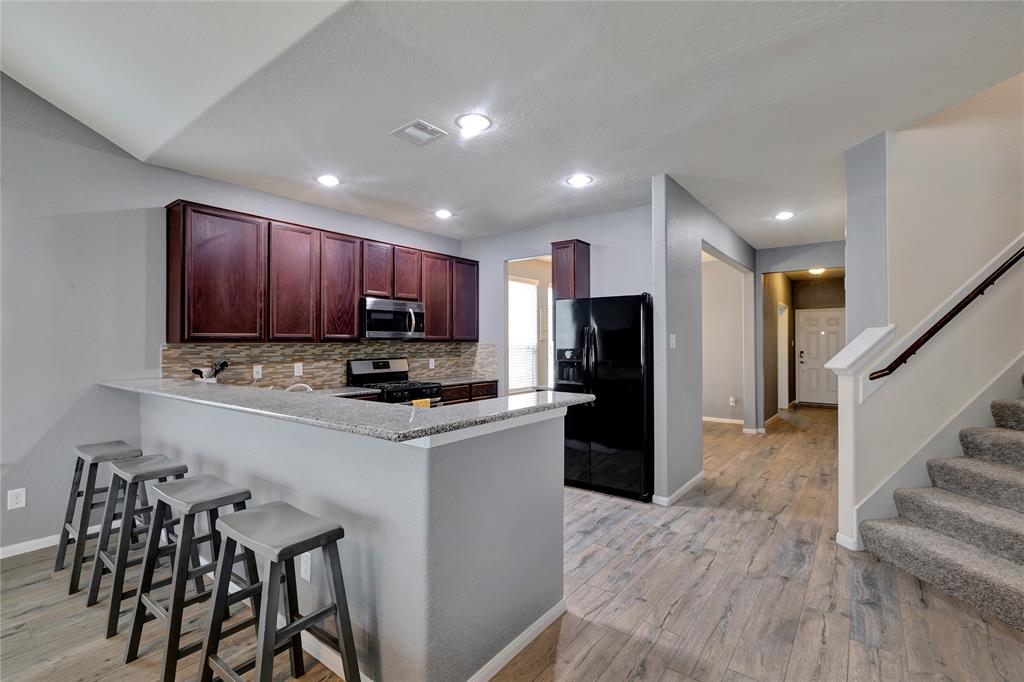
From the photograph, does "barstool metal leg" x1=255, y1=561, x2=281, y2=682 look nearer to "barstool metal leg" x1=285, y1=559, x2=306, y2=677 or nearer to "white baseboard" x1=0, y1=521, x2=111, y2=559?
"barstool metal leg" x1=285, y1=559, x2=306, y2=677

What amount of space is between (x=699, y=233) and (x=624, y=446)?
6.72 feet

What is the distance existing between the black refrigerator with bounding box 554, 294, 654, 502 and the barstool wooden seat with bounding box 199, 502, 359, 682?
2.54 m

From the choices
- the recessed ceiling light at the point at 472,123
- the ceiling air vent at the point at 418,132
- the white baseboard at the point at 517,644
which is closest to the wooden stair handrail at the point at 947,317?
the white baseboard at the point at 517,644

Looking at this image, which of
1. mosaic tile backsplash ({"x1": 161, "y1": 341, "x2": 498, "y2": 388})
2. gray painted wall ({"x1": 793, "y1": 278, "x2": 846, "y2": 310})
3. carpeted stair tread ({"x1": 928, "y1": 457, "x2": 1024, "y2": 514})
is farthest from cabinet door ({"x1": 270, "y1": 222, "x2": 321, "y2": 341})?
gray painted wall ({"x1": 793, "y1": 278, "x2": 846, "y2": 310})

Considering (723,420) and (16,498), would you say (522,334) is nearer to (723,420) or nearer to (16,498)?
(723,420)

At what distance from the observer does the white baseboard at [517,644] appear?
172cm

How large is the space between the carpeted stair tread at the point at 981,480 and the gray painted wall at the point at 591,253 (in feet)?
7.73

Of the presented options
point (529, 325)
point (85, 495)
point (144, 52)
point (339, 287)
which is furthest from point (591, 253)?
point (85, 495)

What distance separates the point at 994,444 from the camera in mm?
2775

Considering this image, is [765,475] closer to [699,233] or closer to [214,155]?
[699,233]

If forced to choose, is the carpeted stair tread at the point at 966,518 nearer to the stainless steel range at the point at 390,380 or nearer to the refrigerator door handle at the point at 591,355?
the refrigerator door handle at the point at 591,355

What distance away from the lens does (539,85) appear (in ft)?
7.40

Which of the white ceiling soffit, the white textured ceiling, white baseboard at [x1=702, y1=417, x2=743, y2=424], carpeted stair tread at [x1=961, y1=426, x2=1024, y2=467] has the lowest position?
white baseboard at [x1=702, y1=417, x2=743, y2=424]

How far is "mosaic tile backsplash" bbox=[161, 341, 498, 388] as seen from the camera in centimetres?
349
